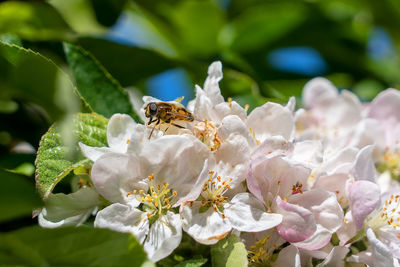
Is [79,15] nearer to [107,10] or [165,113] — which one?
[107,10]

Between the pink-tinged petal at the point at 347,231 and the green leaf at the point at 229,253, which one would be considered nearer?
the green leaf at the point at 229,253

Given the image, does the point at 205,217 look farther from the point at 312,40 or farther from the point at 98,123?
the point at 312,40

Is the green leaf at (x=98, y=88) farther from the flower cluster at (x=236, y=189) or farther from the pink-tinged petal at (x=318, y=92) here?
the pink-tinged petal at (x=318, y=92)

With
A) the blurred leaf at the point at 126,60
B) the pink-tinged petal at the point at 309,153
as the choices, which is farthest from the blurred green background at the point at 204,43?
the pink-tinged petal at the point at 309,153

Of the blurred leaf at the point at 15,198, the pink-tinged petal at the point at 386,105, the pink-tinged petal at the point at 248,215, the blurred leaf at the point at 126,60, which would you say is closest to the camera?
the blurred leaf at the point at 15,198

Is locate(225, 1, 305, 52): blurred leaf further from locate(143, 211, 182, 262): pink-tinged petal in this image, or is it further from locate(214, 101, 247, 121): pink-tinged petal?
locate(143, 211, 182, 262): pink-tinged petal

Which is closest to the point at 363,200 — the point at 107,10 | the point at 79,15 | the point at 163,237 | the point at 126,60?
the point at 163,237

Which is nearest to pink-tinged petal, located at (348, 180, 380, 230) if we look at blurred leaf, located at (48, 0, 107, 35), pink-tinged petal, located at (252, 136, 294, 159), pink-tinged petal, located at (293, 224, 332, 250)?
pink-tinged petal, located at (293, 224, 332, 250)
